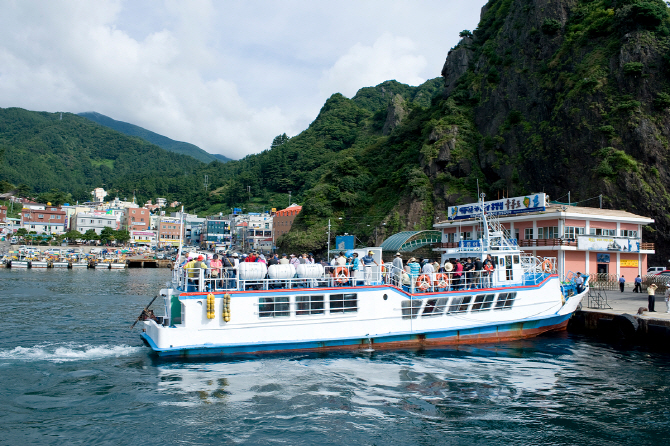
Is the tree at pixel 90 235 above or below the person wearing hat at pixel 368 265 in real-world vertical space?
above

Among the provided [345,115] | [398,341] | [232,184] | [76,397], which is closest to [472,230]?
[398,341]

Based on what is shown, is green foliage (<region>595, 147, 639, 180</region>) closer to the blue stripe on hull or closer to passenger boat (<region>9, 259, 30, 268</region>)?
the blue stripe on hull

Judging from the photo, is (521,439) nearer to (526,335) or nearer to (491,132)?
(526,335)

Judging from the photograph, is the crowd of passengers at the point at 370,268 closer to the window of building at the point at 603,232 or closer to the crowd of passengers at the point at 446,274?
the crowd of passengers at the point at 446,274

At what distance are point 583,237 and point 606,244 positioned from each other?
8.66 feet

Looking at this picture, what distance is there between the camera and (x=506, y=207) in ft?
157

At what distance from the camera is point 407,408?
14266 mm

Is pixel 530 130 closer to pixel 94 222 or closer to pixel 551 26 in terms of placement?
pixel 551 26

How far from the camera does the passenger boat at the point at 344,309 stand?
1884 centimetres

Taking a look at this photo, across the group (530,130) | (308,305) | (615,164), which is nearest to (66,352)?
(308,305)

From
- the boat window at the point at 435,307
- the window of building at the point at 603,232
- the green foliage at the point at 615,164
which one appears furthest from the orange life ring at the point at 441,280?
the green foliage at the point at 615,164

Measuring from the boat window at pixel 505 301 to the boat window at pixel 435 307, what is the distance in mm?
2971

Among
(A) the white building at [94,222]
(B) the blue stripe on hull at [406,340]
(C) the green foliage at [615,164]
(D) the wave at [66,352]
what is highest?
(C) the green foliage at [615,164]

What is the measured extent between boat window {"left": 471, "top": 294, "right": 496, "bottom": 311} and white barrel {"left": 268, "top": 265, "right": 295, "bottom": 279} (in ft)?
29.6
